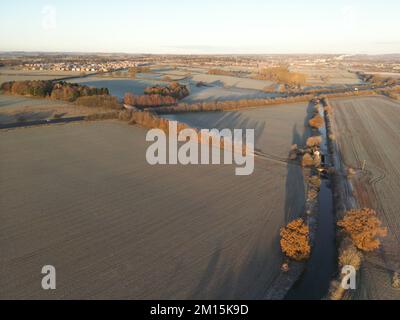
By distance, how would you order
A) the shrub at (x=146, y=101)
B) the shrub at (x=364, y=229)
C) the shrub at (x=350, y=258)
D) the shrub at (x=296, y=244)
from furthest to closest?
the shrub at (x=146, y=101) < the shrub at (x=364, y=229) < the shrub at (x=296, y=244) < the shrub at (x=350, y=258)

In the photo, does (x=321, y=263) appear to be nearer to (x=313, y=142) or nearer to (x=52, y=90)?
(x=313, y=142)

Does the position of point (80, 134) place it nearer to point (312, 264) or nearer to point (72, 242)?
point (72, 242)

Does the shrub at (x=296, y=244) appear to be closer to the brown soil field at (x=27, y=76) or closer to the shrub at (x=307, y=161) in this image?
the shrub at (x=307, y=161)

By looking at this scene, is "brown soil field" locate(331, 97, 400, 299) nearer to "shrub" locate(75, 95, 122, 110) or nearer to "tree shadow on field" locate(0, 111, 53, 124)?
"shrub" locate(75, 95, 122, 110)

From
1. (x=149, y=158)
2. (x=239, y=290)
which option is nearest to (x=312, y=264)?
(x=239, y=290)

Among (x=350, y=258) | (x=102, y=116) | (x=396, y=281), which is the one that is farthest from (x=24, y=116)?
(x=396, y=281)

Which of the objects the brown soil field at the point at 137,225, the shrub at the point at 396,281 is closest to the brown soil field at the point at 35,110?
the brown soil field at the point at 137,225

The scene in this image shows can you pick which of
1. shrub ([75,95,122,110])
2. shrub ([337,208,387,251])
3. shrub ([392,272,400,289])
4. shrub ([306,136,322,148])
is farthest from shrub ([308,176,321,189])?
shrub ([75,95,122,110])
